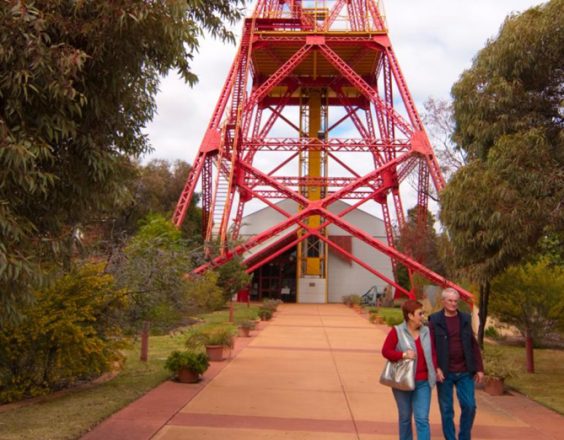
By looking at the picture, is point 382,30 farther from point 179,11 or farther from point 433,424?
point 179,11

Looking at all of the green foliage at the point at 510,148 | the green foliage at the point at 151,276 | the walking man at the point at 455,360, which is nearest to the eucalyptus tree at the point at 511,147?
the green foliage at the point at 510,148

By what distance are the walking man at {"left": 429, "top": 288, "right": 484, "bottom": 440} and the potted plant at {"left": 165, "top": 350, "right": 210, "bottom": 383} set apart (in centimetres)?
506

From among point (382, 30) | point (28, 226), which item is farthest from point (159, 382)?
point (382, 30)

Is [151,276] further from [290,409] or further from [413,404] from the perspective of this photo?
[413,404]

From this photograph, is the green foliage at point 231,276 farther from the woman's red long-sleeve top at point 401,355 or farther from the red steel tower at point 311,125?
the woman's red long-sleeve top at point 401,355

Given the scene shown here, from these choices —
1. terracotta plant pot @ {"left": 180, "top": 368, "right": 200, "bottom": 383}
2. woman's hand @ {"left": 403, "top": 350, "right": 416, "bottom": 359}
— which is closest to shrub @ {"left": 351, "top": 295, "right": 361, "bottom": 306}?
terracotta plant pot @ {"left": 180, "top": 368, "right": 200, "bottom": 383}

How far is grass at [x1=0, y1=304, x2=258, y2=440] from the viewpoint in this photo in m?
6.52

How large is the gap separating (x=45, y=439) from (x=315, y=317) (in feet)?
71.0

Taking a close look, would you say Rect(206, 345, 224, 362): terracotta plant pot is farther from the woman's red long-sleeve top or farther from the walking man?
the woman's red long-sleeve top

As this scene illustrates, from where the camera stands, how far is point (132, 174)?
5.57 m

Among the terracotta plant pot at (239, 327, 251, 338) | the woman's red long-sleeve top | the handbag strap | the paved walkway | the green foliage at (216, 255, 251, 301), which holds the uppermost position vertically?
the green foliage at (216, 255, 251, 301)

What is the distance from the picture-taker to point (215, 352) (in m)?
12.8

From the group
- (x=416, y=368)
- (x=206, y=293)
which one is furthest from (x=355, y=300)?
(x=416, y=368)

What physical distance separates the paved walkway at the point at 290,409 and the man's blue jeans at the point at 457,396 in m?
1.07
